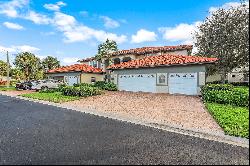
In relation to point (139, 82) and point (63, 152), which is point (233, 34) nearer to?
point (139, 82)

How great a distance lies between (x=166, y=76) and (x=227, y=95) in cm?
951

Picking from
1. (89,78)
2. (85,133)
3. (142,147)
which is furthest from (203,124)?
(89,78)

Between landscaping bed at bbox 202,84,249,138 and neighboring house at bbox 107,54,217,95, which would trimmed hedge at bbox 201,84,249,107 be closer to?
landscaping bed at bbox 202,84,249,138

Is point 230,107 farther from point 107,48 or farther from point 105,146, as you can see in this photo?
point 107,48

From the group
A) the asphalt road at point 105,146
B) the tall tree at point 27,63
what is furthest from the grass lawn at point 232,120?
the tall tree at point 27,63

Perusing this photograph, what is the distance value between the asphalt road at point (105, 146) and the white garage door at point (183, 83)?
1447 centimetres

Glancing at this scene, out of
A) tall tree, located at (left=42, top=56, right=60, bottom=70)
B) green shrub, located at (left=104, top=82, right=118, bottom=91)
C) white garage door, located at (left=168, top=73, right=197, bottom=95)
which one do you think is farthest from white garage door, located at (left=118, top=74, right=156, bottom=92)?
tall tree, located at (left=42, top=56, right=60, bottom=70)

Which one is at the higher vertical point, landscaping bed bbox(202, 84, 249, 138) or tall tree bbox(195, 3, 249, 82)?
tall tree bbox(195, 3, 249, 82)

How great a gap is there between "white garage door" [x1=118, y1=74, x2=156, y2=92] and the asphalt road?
16716 mm

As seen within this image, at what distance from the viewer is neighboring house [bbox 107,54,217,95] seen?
2358 cm

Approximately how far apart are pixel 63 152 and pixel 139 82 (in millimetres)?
22212

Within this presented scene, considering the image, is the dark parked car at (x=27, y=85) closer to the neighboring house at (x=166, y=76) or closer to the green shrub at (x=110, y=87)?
the green shrub at (x=110, y=87)

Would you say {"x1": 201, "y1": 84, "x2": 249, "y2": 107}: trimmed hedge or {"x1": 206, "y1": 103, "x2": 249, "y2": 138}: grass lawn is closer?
{"x1": 206, "y1": 103, "x2": 249, "y2": 138}: grass lawn

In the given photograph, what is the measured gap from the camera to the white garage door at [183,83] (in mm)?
23766
